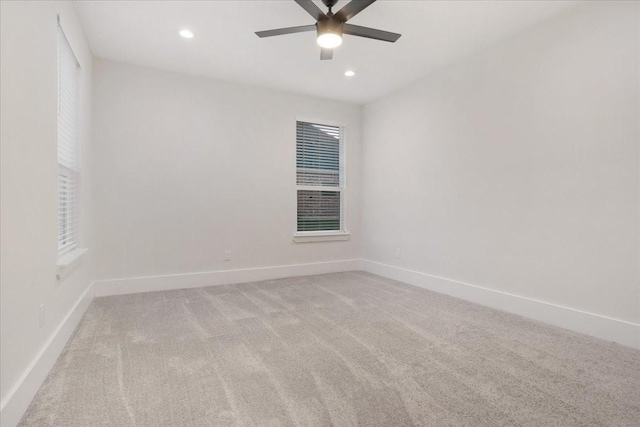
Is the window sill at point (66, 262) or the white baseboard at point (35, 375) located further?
the window sill at point (66, 262)

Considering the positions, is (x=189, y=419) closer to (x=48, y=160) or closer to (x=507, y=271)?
(x=48, y=160)

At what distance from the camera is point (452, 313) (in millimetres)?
3139

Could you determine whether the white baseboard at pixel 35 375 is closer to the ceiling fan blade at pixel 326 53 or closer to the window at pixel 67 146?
the window at pixel 67 146

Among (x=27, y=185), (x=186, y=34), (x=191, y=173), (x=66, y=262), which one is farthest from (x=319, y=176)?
(x=27, y=185)

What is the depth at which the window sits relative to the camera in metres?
2.56

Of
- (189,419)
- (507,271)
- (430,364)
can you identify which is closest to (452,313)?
(507,271)

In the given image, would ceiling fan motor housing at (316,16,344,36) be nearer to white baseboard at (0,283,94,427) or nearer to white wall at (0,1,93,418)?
white wall at (0,1,93,418)

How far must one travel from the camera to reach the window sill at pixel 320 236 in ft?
15.9

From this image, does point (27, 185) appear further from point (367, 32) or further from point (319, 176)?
point (319, 176)

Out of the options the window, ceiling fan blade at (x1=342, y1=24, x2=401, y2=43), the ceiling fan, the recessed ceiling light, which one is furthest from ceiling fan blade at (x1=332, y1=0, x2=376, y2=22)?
the window

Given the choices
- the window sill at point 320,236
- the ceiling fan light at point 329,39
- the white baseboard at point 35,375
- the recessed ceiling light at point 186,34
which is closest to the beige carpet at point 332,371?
the white baseboard at point 35,375

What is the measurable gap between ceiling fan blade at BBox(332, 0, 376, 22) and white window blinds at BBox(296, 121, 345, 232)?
2.58 meters

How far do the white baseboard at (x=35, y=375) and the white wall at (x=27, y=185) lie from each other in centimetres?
2

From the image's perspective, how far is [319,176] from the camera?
5133 millimetres
